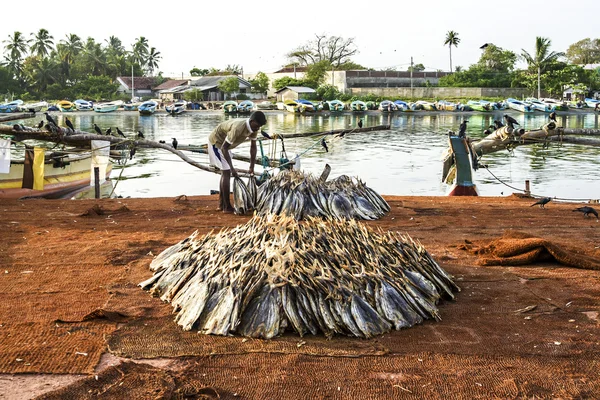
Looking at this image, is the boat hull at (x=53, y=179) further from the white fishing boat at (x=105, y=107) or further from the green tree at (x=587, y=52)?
the green tree at (x=587, y=52)

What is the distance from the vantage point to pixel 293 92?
3105 inches

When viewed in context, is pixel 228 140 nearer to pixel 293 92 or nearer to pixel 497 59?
pixel 293 92

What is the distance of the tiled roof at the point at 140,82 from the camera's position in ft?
303

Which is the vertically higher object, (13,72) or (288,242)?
(13,72)

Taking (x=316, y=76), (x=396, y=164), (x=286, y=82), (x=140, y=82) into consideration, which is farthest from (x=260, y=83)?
(x=396, y=164)

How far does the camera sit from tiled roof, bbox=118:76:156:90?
92.4m

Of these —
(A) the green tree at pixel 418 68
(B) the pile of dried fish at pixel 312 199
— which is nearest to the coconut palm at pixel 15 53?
(A) the green tree at pixel 418 68

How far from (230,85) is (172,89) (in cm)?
1155

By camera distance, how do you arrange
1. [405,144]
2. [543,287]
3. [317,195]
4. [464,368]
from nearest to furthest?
[464,368] < [543,287] < [317,195] < [405,144]

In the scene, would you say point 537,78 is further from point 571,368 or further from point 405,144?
point 571,368

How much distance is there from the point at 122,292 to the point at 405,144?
3672 cm

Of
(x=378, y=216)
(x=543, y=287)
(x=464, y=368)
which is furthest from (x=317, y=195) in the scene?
(x=464, y=368)

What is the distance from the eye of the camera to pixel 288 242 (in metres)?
5.84

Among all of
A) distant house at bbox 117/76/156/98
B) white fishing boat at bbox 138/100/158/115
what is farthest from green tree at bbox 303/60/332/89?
distant house at bbox 117/76/156/98
